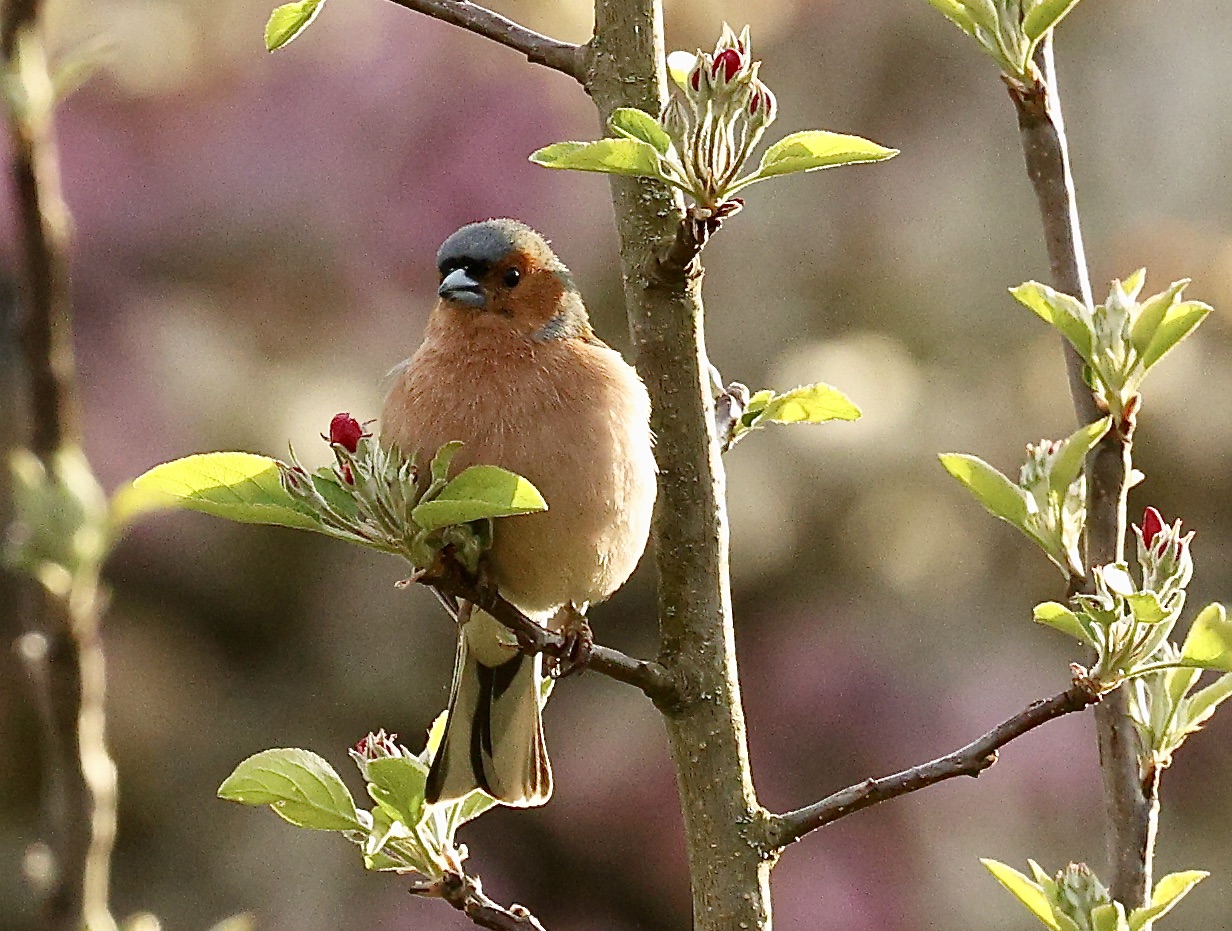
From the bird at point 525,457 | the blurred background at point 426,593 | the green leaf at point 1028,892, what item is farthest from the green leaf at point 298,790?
the blurred background at point 426,593

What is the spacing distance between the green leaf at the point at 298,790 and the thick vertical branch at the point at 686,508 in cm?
36

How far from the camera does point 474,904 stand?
5.39ft

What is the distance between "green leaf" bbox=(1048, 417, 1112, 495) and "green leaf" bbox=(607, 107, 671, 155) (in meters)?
0.42

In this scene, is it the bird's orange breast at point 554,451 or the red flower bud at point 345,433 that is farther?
the bird's orange breast at point 554,451

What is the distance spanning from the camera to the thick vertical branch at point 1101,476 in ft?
4.29

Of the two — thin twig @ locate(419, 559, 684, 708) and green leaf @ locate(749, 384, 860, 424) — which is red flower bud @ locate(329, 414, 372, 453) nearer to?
thin twig @ locate(419, 559, 684, 708)

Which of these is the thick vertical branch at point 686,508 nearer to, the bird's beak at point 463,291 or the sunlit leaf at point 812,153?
the sunlit leaf at point 812,153

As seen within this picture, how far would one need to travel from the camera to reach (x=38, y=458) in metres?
1.03

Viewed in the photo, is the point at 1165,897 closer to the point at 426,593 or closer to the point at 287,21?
the point at 287,21

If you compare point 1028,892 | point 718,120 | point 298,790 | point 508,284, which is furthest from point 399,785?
point 508,284

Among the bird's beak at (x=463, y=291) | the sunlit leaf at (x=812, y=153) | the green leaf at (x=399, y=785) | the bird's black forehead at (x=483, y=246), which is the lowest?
the green leaf at (x=399, y=785)

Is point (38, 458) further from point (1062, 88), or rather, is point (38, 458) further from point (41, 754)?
point (1062, 88)

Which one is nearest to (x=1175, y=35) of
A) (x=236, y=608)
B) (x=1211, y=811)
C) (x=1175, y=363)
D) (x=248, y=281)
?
(x=1175, y=363)

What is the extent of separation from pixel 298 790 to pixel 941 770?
61 centimetres
